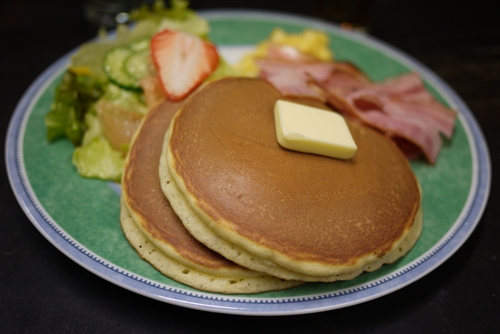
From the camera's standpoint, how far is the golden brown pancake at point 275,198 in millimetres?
2076

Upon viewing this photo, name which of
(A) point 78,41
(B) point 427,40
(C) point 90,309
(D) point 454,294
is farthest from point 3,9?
(D) point 454,294

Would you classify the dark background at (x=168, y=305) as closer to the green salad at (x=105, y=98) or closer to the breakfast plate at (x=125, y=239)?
the breakfast plate at (x=125, y=239)

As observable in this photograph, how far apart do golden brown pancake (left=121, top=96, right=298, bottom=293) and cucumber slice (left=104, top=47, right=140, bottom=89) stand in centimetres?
82

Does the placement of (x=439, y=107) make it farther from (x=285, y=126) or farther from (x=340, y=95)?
(x=285, y=126)

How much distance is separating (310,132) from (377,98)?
3.30ft

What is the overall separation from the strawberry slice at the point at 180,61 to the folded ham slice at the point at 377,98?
1.38 feet

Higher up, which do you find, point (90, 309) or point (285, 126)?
point (285, 126)

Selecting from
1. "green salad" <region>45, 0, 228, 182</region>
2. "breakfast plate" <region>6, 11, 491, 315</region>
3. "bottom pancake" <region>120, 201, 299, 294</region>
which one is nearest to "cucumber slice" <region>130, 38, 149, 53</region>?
"green salad" <region>45, 0, 228, 182</region>

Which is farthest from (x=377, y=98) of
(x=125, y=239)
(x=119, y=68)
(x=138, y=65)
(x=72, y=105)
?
(x=72, y=105)

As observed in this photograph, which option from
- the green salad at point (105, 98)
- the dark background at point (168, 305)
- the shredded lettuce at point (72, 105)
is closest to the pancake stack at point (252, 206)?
the dark background at point (168, 305)

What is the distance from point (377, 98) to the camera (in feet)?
10.3

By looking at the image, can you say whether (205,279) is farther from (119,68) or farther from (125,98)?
(119,68)

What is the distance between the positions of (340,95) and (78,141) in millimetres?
1694

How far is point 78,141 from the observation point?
2.97 m
